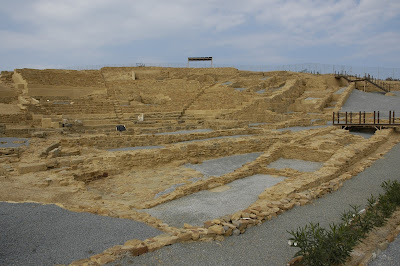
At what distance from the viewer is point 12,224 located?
5398mm

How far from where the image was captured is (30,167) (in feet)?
34.9

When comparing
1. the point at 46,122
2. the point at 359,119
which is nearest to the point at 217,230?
the point at 46,122

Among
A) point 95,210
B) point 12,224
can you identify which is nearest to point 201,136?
point 95,210

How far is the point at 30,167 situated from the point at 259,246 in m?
8.97

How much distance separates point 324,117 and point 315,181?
17077mm

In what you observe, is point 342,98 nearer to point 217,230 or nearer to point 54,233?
point 217,230

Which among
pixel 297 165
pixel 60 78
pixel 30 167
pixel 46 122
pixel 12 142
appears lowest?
pixel 297 165

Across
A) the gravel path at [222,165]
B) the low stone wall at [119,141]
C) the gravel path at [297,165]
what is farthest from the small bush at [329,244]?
the low stone wall at [119,141]

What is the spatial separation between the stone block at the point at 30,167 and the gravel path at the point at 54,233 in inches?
170

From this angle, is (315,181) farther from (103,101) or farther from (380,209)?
(103,101)

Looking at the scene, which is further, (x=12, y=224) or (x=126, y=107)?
(x=126, y=107)

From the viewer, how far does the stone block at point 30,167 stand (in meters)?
10.4

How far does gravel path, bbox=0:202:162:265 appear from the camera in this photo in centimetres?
446

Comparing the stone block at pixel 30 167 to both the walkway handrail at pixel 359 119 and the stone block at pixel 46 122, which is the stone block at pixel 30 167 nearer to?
the stone block at pixel 46 122
